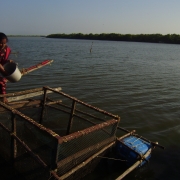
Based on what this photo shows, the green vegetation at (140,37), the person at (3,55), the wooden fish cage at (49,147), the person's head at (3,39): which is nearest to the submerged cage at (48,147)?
the wooden fish cage at (49,147)

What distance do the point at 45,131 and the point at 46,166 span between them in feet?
1.95

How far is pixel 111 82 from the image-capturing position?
1393 cm

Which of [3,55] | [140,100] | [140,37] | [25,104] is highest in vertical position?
[140,37]

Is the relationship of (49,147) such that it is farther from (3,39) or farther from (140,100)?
(140,100)

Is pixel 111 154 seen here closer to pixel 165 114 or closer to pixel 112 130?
pixel 112 130

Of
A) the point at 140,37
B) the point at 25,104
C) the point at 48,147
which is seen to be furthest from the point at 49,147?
the point at 140,37

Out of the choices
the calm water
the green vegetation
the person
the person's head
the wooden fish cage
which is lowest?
the calm water

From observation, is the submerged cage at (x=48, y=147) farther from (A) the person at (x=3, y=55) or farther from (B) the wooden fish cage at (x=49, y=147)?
(A) the person at (x=3, y=55)

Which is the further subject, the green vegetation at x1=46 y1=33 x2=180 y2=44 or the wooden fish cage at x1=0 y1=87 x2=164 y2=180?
the green vegetation at x1=46 y1=33 x2=180 y2=44

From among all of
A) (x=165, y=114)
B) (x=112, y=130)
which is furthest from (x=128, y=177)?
(x=165, y=114)

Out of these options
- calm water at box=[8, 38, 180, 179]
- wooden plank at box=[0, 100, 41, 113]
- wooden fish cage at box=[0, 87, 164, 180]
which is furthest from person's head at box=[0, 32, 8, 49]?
calm water at box=[8, 38, 180, 179]

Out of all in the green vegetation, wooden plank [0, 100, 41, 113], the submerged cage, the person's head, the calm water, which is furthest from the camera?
the green vegetation

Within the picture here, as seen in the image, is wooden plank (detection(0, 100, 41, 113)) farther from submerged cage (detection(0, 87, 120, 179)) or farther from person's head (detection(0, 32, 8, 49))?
person's head (detection(0, 32, 8, 49))

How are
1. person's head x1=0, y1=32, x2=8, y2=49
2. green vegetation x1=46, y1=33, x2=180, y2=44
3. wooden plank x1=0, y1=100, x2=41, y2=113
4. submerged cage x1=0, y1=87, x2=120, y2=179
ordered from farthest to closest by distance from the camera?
green vegetation x1=46, y1=33, x2=180, y2=44 < wooden plank x1=0, y1=100, x2=41, y2=113 < person's head x1=0, y1=32, x2=8, y2=49 < submerged cage x1=0, y1=87, x2=120, y2=179
